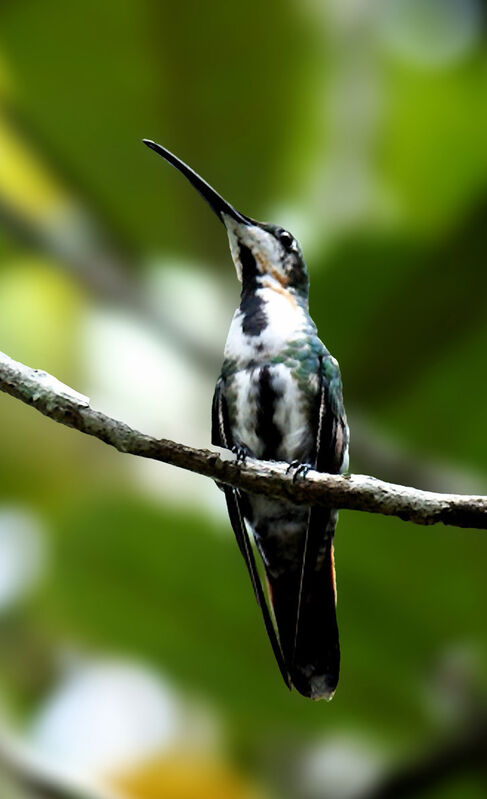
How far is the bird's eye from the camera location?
6.32 ft

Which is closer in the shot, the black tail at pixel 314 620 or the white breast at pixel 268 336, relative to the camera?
the black tail at pixel 314 620

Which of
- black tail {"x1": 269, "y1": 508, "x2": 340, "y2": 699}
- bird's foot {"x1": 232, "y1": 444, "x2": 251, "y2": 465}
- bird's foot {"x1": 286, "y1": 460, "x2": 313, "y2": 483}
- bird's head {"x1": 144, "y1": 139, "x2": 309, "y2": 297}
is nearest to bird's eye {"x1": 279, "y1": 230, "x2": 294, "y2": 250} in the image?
bird's head {"x1": 144, "y1": 139, "x2": 309, "y2": 297}

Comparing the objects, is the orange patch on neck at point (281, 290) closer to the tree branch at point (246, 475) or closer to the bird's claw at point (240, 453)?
the bird's claw at point (240, 453)

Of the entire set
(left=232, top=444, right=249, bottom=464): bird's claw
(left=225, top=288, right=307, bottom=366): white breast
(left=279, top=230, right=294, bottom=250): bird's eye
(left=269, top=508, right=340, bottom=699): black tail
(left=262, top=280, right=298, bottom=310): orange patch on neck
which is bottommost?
(left=269, top=508, right=340, bottom=699): black tail

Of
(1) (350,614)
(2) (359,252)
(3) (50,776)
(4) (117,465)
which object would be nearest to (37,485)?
(4) (117,465)

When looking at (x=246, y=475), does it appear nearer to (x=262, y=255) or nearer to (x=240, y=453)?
(x=240, y=453)

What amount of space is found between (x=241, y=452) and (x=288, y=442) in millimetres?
200

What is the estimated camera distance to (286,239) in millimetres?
1932

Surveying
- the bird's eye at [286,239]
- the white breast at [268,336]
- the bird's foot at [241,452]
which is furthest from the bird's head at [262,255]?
the bird's foot at [241,452]

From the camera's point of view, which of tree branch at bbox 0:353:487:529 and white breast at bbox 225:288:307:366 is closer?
tree branch at bbox 0:353:487:529

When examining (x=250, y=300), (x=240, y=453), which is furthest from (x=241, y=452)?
(x=250, y=300)

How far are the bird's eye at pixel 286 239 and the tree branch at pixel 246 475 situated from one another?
2.57 ft

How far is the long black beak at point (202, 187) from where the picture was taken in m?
1.55

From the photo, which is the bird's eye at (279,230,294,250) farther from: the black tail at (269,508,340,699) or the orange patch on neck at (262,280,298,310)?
the black tail at (269,508,340,699)
